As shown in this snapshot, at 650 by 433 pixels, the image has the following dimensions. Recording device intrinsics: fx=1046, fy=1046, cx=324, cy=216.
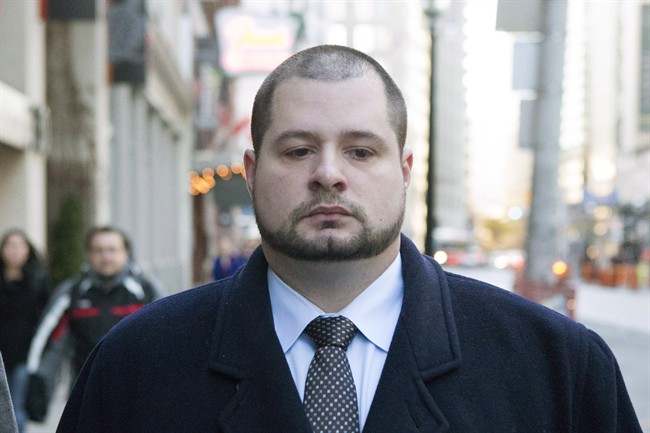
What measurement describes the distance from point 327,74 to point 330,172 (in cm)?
26

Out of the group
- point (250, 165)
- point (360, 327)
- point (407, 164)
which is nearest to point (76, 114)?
point (250, 165)

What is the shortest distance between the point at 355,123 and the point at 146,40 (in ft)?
50.4

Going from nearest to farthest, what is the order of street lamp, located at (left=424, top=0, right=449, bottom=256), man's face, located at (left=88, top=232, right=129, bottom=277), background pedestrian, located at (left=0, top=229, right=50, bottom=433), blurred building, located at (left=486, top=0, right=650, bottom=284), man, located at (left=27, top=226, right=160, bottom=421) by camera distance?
man, located at (left=27, top=226, right=160, bottom=421)
man's face, located at (left=88, top=232, right=129, bottom=277)
background pedestrian, located at (left=0, top=229, right=50, bottom=433)
street lamp, located at (left=424, top=0, right=449, bottom=256)
blurred building, located at (left=486, top=0, right=650, bottom=284)

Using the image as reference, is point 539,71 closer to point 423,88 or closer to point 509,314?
point 509,314

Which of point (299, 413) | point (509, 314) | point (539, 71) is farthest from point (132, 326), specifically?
point (539, 71)

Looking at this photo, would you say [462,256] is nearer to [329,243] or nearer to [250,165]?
[250,165]

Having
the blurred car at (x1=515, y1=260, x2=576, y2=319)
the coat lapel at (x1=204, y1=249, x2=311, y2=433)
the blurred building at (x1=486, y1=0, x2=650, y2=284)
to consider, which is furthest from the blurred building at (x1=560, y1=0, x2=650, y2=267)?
the coat lapel at (x1=204, y1=249, x2=311, y2=433)

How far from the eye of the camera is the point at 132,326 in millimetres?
2584

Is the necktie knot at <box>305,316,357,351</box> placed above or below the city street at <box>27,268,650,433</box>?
above

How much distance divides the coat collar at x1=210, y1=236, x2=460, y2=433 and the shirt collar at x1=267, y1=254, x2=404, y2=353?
0.04 metres

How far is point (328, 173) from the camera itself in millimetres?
2391

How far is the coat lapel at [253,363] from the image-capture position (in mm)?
2346

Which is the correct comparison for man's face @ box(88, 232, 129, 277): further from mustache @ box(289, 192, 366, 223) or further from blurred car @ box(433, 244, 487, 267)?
blurred car @ box(433, 244, 487, 267)

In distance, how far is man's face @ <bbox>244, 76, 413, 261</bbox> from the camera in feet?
7.93
